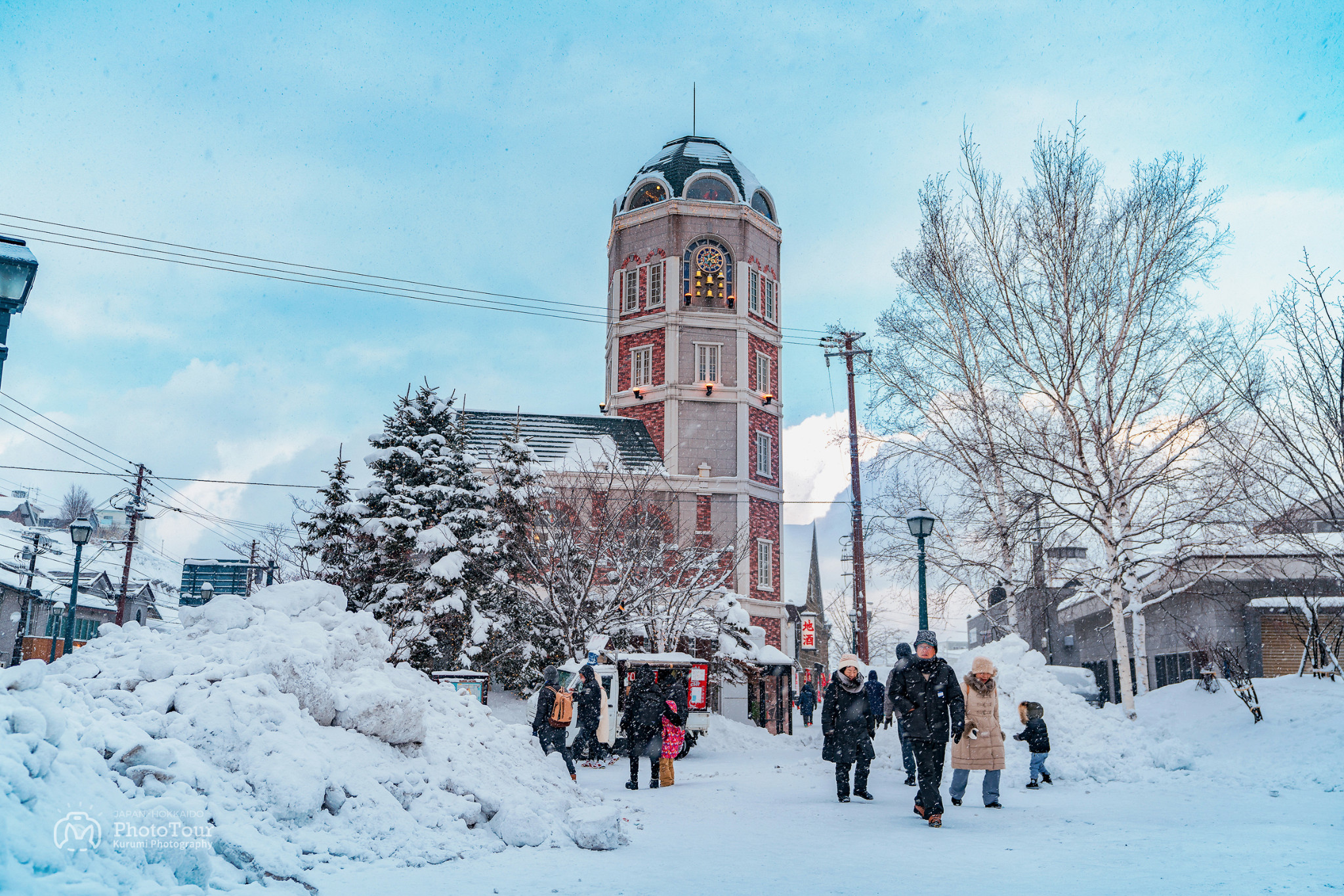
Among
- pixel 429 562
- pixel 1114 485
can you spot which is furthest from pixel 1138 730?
pixel 429 562

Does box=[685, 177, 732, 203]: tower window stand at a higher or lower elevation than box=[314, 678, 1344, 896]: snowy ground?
higher

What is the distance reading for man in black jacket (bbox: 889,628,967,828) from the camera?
8891 millimetres

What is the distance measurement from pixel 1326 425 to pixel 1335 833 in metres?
9.75

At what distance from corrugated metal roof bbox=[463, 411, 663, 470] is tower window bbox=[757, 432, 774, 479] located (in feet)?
13.3

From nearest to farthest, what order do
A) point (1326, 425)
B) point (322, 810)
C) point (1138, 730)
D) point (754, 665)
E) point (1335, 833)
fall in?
1. point (322, 810)
2. point (1335, 833)
3. point (1138, 730)
4. point (1326, 425)
5. point (754, 665)

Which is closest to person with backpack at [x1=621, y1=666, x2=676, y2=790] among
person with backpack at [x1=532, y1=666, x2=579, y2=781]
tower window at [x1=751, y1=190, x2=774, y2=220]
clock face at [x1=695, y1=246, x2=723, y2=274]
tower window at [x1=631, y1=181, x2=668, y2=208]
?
person with backpack at [x1=532, y1=666, x2=579, y2=781]

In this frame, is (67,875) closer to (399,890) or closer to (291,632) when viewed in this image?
(399,890)

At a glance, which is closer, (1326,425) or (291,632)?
(291,632)

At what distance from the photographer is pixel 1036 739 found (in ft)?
40.1

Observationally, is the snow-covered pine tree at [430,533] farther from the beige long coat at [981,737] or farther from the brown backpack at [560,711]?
the beige long coat at [981,737]

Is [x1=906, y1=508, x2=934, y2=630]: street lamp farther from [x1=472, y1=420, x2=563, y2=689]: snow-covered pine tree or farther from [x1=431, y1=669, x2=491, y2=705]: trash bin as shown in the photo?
[x1=472, y1=420, x2=563, y2=689]: snow-covered pine tree

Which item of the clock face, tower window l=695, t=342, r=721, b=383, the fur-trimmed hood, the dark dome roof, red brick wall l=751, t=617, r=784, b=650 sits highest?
the dark dome roof

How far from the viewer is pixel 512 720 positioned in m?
21.0

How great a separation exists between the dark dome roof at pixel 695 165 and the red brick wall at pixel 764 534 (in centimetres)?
1234
